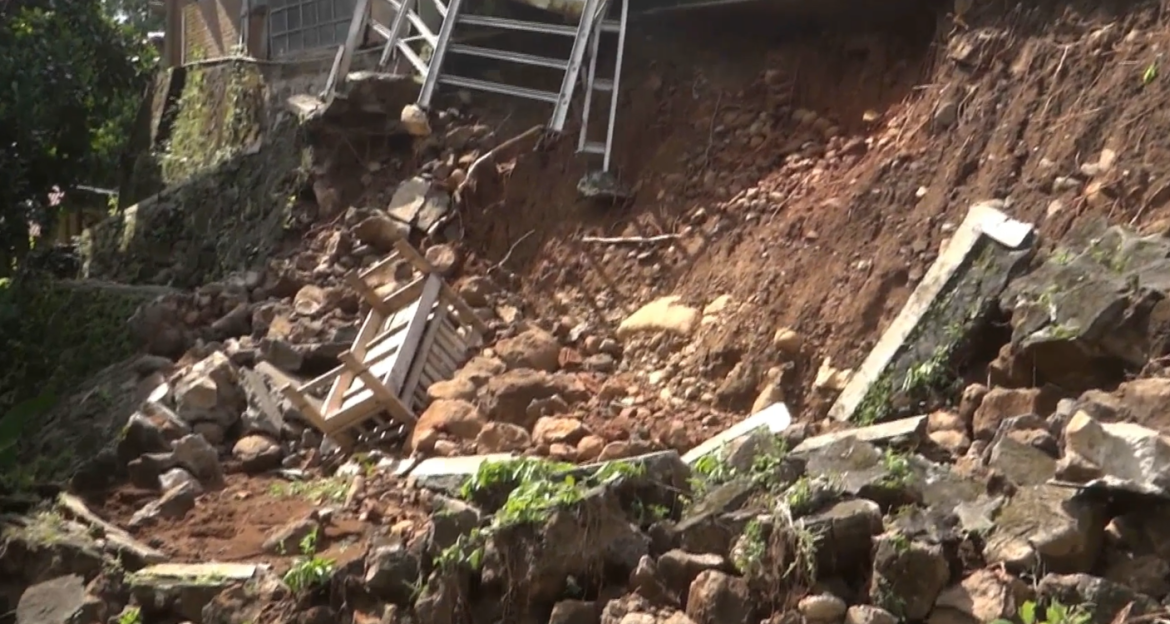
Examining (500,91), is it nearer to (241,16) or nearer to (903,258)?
(903,258)

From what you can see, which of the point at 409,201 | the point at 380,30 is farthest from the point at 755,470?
the point at 380,30

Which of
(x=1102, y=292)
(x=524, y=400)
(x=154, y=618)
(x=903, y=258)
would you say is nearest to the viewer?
(x=1102, y=292)

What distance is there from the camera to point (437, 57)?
7898 millimetres

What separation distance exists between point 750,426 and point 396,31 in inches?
187

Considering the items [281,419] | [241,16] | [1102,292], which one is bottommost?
[281,419]

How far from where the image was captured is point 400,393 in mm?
6215

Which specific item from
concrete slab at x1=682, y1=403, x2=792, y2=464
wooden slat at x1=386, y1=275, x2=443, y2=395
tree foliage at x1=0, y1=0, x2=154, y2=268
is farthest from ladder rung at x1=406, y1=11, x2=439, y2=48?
concrete slab at x1=682, y1=403, x2=792, y2=464

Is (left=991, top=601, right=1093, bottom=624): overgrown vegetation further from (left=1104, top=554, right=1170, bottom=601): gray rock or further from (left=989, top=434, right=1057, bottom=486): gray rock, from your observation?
(left=989, top=434, right=1057, bottom=486): gray rock

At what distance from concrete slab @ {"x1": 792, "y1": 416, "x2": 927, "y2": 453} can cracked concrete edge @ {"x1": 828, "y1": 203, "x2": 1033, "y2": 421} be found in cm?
51

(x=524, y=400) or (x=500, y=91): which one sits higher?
(x=500, y=91)

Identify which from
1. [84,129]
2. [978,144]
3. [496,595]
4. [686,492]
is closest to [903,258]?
[978,144]

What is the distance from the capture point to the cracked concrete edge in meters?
4.98

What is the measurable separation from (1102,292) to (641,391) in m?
2.38

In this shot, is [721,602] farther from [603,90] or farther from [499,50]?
[499,50]
